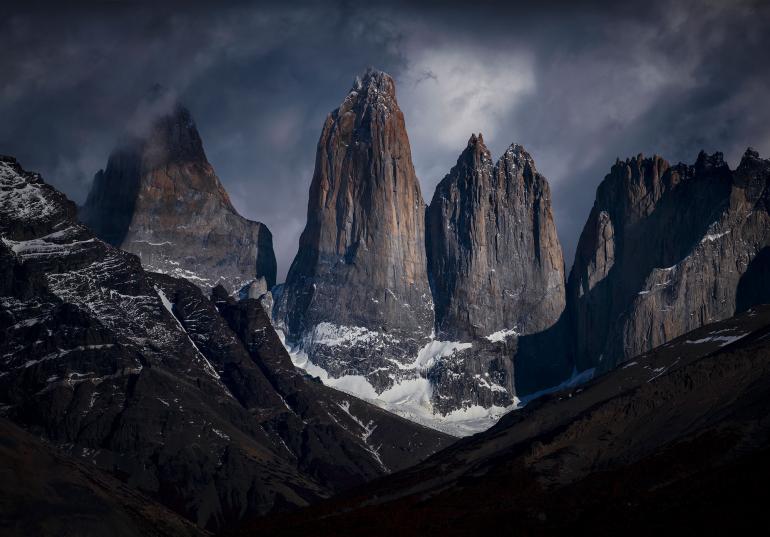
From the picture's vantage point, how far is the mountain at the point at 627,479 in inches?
4889

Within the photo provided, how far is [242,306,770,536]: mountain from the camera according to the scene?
124188 mm

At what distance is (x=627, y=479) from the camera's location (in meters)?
147

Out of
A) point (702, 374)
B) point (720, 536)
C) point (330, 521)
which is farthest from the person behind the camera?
point (702, 374)

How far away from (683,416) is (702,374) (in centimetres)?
1433

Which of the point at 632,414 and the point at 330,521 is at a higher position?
the point at 632,414

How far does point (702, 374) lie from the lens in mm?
193125

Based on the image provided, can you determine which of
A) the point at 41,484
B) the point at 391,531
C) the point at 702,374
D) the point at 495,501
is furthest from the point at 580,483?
the point at 41,484

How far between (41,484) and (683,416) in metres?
96.5

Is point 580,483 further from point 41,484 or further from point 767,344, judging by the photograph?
point 41,484

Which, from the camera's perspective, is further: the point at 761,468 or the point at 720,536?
the point at 761,468

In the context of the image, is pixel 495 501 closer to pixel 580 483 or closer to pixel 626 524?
pixel 580 483

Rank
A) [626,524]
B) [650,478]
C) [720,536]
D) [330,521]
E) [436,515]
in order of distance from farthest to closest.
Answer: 1. [330,521]
2. [436,515]
3. [650,478]
4. [626,524]
5. [720,536]

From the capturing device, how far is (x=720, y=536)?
356 feet

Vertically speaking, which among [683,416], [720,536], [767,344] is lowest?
[720,536]
